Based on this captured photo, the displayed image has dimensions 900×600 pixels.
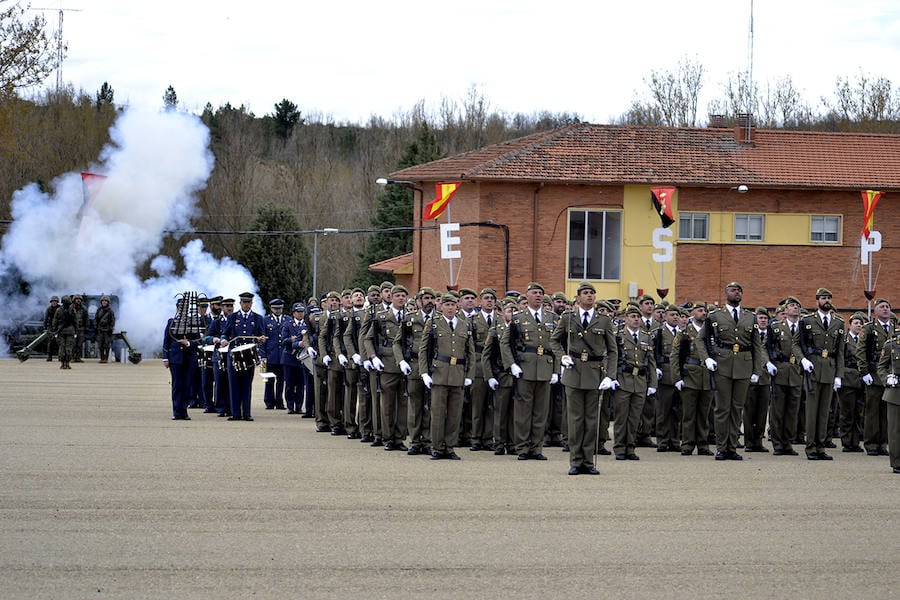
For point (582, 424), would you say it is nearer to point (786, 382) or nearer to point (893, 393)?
point (893, 393)

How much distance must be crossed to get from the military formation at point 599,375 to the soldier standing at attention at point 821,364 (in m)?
0.02

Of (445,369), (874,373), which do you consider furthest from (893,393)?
(445,369)

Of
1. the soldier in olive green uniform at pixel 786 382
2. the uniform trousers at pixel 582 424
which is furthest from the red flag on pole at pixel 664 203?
the uniform trousers at pixel 582 424

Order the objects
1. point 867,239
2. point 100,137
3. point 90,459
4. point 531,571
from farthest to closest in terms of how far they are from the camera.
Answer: point 100,137 < point 867,239 < point 90,459 < point 531,571

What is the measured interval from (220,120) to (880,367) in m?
69.0

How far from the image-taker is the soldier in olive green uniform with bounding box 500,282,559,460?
52.1ft

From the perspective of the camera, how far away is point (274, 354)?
23.8 m

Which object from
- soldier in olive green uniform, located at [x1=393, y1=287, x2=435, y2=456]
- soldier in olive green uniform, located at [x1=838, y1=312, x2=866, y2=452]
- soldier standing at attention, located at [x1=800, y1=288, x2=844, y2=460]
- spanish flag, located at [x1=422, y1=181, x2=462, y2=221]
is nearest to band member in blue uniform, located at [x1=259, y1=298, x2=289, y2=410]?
soldier in olive green uniform, located at [x1=393, y1=287, x2=435, y2=456]

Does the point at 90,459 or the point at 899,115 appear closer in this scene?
the point at 90,459

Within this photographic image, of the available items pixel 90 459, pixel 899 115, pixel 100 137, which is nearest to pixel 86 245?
Result: pixel 100 137

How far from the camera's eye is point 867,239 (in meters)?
33.5

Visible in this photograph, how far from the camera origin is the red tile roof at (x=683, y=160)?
38.3 meters

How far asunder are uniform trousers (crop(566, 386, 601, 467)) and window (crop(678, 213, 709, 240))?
25.4m

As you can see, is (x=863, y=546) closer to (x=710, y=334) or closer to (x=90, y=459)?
(x=710, y=334)
